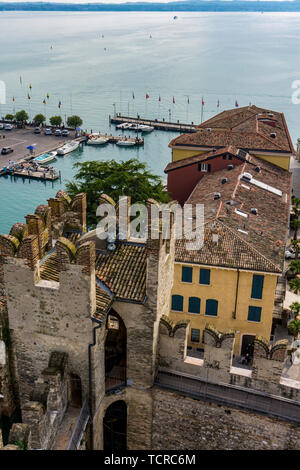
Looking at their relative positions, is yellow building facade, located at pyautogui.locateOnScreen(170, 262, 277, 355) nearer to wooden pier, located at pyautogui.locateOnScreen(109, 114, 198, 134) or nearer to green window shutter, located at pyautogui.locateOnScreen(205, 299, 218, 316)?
green window shutter, located at pyautogui.locateOnScreen(205, 299, 218, 316)

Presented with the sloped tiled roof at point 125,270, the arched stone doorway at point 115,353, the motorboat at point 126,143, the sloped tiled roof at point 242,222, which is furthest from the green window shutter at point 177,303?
the motorboat at point 126,143

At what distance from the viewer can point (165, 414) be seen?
21.2 meters

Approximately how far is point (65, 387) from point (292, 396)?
9333mm

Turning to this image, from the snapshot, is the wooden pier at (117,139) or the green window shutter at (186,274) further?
the wooden pier at (117,139)

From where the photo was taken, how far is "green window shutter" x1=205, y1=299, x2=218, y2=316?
33438mm

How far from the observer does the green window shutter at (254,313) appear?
32906mm

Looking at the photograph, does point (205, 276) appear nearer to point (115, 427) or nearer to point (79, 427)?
point (115, 427)

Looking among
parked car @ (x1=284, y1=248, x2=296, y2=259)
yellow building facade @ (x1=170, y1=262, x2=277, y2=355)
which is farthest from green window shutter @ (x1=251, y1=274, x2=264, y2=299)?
parked car @ (x1=284, y1=248, x2=296, y2=259)

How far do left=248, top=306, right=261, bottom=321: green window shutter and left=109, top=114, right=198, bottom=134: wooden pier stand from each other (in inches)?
3437

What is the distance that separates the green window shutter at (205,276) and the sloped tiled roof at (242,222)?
80cm

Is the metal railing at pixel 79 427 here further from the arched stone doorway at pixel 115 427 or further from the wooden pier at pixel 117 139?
the wooden pier at pixel 117 139

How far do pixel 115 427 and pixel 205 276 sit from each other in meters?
13.2

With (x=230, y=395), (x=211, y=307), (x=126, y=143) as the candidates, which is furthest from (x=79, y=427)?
(x=126, y=143)
